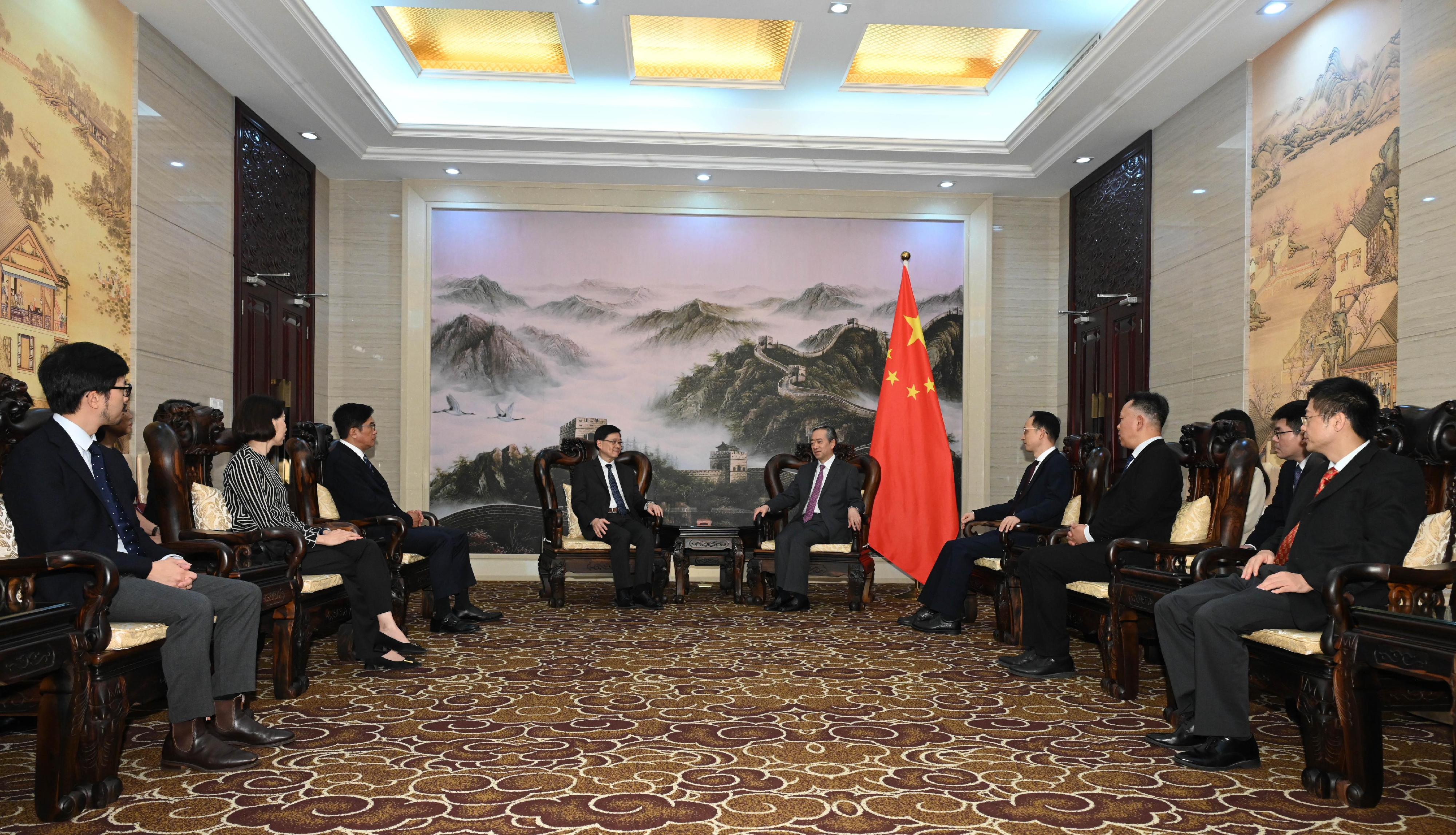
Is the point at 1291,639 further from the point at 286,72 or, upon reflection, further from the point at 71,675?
the point at 286,72

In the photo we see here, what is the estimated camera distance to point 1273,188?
5.51m

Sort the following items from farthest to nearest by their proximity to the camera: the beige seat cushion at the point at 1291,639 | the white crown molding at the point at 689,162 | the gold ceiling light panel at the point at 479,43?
the white crown molding at the point at 689,162 → the gold ceiling light panel at the point at 479,43 → the beige seat cushion at the point at 1291,639

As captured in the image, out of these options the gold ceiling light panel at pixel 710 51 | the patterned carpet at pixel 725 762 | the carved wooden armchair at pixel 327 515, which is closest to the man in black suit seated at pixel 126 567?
the patterned carpet at pixel 725 762

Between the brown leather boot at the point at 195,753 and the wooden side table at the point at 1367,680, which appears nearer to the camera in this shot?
the wooden side table at the point at 1367,680

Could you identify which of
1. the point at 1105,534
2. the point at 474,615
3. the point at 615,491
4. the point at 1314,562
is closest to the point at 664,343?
the point at 615,491

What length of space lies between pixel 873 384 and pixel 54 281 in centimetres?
593

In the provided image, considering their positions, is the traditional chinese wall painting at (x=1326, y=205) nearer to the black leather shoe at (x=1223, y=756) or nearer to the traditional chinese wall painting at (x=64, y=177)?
the black leather shoe at (x=1223, y=756)

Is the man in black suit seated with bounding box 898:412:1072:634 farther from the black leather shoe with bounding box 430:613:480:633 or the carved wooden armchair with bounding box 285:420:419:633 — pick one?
the carved wooden armchair with bounding box 285:420:419:633

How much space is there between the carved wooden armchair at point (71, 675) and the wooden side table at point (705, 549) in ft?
14.2

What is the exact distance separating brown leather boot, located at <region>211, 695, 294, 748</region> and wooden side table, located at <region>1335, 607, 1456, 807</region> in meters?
3.34

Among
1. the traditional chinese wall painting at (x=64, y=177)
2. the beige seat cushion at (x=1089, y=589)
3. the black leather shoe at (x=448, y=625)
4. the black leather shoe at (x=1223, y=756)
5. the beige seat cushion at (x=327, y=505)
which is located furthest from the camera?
the black leather shoe at (x=448, y=625)

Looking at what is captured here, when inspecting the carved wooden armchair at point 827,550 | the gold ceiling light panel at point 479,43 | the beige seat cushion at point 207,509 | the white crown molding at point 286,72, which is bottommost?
the carved wooden armchair at point 827,550

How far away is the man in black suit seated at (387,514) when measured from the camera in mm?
5656

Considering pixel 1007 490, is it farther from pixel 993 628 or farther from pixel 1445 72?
pixel 1445 72
